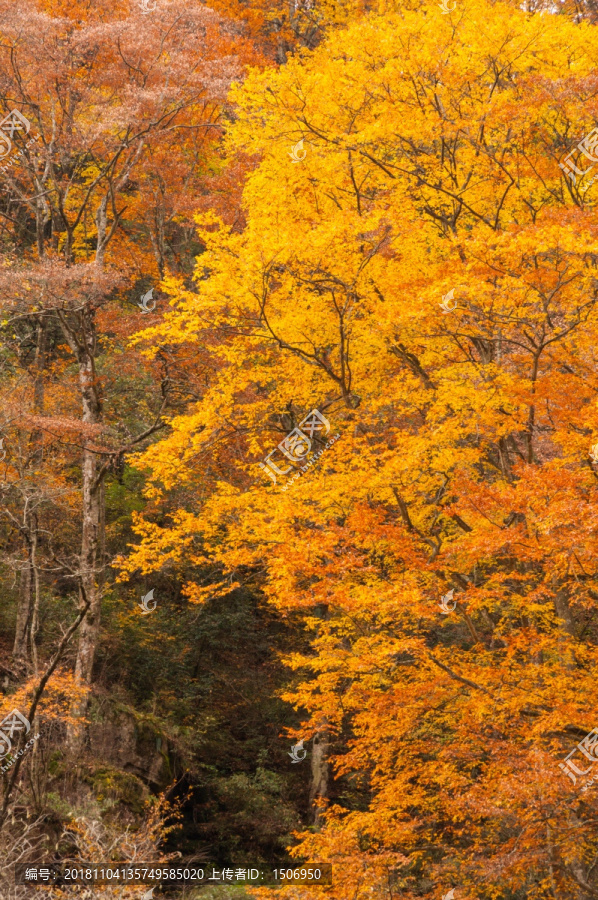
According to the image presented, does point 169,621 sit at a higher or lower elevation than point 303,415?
lower

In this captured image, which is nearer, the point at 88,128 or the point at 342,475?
the point at 342,475

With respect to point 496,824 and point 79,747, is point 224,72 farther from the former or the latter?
point 496,824

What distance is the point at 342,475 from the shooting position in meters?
9.37

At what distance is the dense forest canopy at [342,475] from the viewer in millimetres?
8250

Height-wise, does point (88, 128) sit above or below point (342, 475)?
above

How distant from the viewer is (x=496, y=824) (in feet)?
32.9

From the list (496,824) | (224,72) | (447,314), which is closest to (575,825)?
(496,824)

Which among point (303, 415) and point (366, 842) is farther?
point (303, 415)

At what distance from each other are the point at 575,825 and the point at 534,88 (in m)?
8.30

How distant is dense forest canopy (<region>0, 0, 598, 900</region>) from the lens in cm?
825

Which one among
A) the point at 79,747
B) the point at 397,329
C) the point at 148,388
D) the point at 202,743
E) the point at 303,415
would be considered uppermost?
the point at 397,329

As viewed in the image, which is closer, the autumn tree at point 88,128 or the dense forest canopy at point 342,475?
the dense forest canopy at point 342,475

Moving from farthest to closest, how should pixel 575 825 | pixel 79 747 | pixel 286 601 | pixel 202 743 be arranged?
1. pixel 202 743
2. pixel 79 747
3. pixel 286 601
4. pixel 575 825

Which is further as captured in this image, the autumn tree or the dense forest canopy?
the autumn tree
